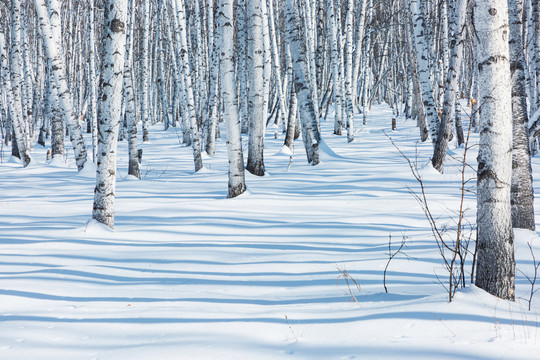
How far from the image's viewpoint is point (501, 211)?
9.05ft

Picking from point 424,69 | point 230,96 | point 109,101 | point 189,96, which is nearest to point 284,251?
point 109,101

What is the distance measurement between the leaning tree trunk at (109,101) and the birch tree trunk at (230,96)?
6.35 ft

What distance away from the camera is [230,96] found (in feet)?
22.5

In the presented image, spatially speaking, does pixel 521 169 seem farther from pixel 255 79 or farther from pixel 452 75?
pixel 255 79

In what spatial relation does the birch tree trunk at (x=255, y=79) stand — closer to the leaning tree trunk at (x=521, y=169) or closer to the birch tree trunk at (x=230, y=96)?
the birch tree trunk at (x=230, y=96)

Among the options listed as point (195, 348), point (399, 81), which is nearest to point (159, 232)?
point (195, 348)

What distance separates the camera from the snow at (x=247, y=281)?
94.4 inches

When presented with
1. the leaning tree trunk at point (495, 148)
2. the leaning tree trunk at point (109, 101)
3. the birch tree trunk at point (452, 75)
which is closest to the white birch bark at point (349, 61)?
the birch tree trunk at point (452, 75)

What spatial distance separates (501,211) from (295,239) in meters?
2.36

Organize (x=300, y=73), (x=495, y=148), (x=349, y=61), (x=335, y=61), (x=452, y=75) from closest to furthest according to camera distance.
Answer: (x=495, y=148) < (x=452, y=75) < (x=300, y=73) < (x=349, y=61) < (x=335, y=61)

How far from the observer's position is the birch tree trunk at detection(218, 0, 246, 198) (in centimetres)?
677

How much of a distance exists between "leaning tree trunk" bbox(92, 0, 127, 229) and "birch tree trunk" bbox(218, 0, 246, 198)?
6.35 ft

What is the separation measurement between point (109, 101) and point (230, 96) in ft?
7.07

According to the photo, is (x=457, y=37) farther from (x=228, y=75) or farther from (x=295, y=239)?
(x=295, y=239)
